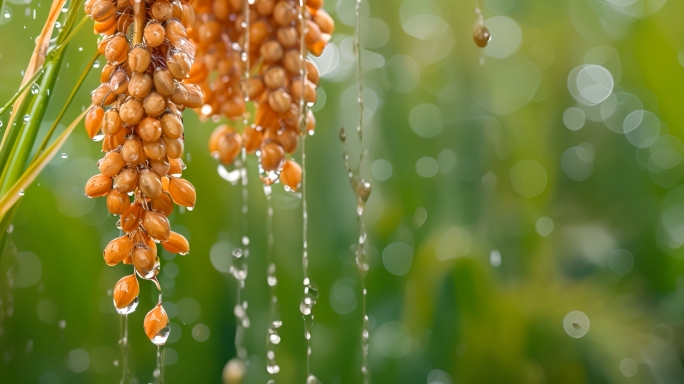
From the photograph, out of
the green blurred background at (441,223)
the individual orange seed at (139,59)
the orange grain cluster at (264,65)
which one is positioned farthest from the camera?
the green blurred background at (441,223)

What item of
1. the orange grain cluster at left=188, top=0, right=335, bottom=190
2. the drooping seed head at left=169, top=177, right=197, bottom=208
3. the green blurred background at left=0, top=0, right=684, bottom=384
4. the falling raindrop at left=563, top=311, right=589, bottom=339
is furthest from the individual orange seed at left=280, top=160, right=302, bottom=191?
the falling raindrop at left=563, top=311, right=589, bottom=339

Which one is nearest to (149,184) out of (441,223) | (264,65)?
(264,65)

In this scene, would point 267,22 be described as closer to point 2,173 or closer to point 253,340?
point 2,173

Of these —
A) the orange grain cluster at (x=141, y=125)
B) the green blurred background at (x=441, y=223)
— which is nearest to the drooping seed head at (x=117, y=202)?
the orange grain cluster at (x=141, y=125)

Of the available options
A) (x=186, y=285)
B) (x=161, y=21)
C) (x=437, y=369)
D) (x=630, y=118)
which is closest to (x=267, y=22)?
(x=161, y=21)

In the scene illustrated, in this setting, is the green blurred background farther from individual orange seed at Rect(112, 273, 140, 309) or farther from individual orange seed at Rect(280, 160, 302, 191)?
individual orange seed at Rect(112, 273, 140, 309)

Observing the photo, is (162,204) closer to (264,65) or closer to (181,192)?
(181,192)

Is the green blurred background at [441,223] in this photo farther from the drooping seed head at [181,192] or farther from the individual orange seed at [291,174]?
the drooping seed head at [181,192]
